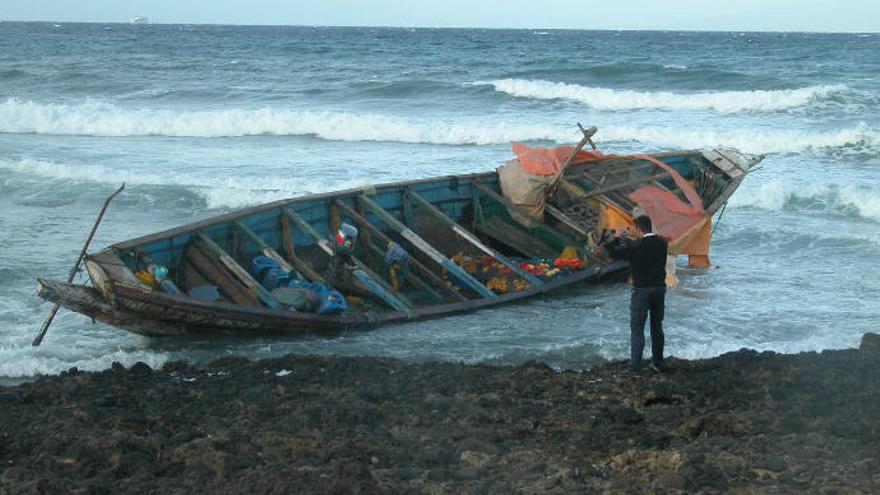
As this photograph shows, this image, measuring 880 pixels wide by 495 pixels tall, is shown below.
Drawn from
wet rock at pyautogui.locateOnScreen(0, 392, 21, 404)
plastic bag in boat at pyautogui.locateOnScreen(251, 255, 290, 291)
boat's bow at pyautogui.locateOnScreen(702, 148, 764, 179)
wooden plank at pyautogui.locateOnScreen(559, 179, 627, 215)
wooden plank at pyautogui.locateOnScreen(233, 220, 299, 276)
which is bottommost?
wet rock at pyautogui.locateOnScreen(0, 392, 21, 404)

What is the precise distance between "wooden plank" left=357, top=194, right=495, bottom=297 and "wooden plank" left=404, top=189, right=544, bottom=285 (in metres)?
0.37

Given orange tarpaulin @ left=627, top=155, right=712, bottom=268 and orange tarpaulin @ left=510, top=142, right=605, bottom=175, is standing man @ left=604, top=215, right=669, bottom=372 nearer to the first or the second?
orange tarpaulin @ left=627, top=155, right=712, bottom=268

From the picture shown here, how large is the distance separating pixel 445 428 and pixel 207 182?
46.2 feet

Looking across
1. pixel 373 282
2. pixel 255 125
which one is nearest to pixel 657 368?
pixel 373 282

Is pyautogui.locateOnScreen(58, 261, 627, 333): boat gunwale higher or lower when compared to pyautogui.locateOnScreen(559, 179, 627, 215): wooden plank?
lower

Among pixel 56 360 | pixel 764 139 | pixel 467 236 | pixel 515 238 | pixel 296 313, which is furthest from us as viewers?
pixel 764 139

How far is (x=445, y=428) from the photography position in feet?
24.6

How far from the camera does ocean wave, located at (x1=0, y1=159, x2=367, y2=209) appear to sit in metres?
19.2

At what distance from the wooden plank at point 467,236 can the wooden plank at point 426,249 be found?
0.37m

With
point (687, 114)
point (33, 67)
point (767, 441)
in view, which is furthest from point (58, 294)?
point (33, 67)

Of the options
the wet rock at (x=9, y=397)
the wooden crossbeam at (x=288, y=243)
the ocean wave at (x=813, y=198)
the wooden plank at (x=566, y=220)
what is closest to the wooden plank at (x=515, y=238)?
the wooden plank at (x=566, y=220)

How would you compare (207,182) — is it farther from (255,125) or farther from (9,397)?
(9,397)

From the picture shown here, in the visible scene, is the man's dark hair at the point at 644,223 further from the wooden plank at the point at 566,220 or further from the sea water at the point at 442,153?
the wooden plank at the point at 566,220

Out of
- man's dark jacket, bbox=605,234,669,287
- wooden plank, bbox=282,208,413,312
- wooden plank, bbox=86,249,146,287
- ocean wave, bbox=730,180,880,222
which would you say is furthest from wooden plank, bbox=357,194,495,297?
ocean wave, bbox=730,180,880,222
